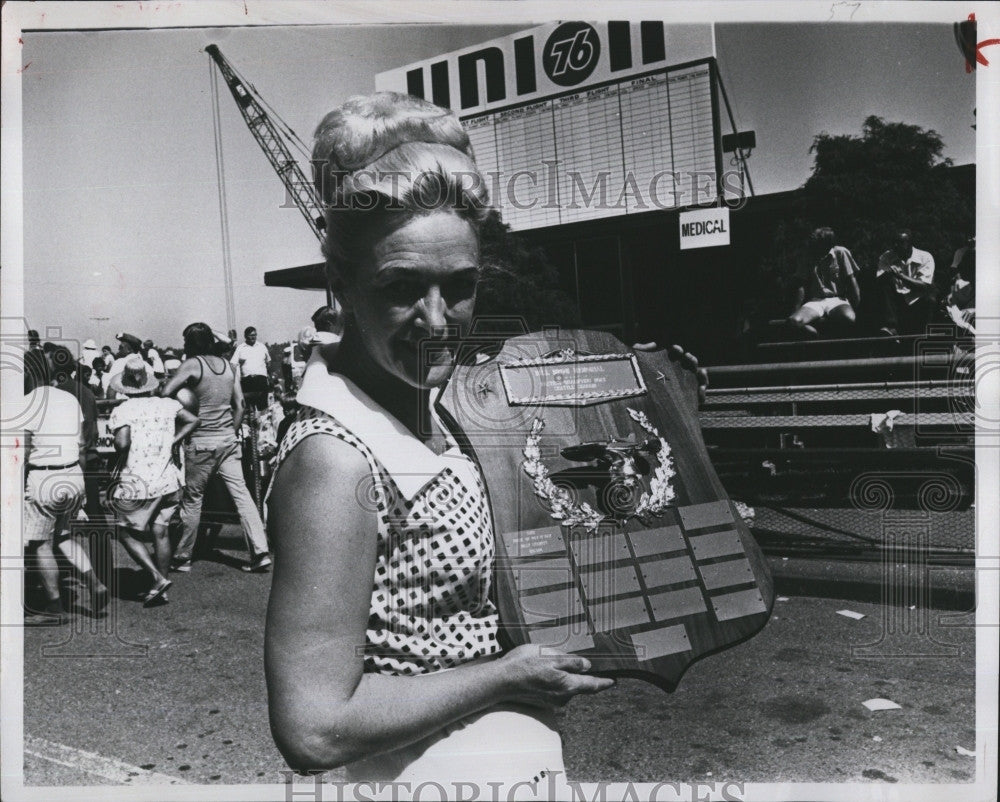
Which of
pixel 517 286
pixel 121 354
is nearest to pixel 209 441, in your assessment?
pixel 121 354

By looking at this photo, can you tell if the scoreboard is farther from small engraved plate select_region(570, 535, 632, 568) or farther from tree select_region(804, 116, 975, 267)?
small engraved plate select_region(570, 535, 632, 568)

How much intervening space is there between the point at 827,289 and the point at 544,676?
145 cm

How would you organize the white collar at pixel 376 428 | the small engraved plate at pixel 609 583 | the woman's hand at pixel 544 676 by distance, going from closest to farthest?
the white collar at pixel 376 428 < the woman's hand at pixel 544 676 < the small engraved plate at pixel 609 583

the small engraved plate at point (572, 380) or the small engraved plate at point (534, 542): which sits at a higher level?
the small engraved plate at point (572, 380)

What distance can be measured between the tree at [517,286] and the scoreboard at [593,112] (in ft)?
0.31

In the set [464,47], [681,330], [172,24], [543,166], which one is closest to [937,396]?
[681,330]

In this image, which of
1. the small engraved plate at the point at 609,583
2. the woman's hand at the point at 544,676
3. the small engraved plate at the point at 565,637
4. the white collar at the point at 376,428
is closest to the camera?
the white collar at the point at 376,428

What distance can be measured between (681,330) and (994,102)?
113 centimetres

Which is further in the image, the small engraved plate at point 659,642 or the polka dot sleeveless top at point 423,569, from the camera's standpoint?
the small engraved plate at point 659,642

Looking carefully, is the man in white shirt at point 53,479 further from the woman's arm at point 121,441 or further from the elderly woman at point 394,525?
the elderly woman at point 394,525

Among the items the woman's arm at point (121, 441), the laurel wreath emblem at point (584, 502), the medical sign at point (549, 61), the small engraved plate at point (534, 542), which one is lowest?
the small engraved plate at point (534, 542)

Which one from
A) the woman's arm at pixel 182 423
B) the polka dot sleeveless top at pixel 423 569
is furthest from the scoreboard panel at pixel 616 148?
the woman's arm at pixel 182 423

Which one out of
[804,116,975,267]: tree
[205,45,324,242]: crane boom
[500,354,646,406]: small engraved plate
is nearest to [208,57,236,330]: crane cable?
[205,45,324,242]: crane boom

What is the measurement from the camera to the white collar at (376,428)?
1622 mm
